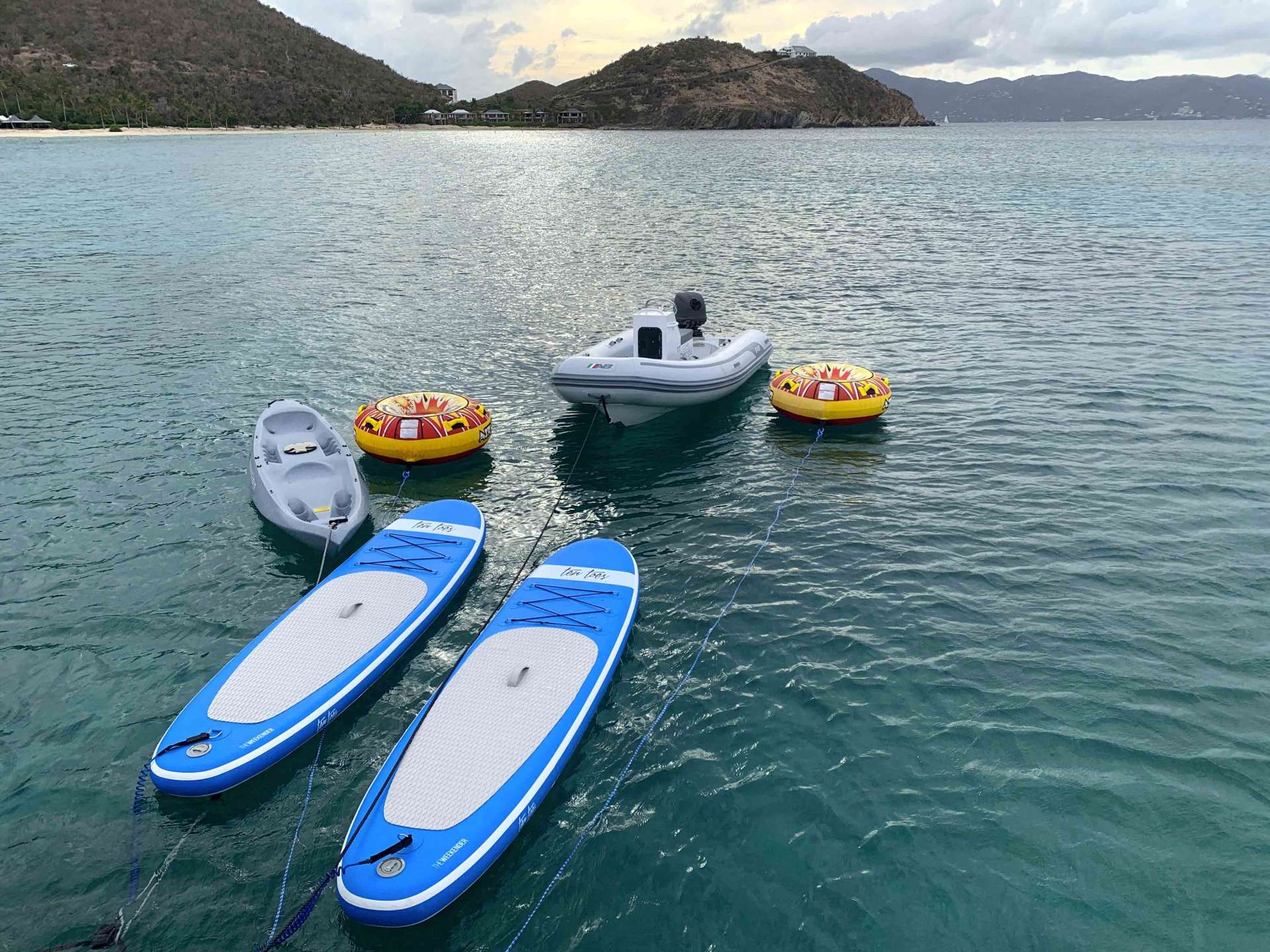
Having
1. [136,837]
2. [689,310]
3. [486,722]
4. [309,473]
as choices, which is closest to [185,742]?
[136,837]

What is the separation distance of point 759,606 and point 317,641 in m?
6.83

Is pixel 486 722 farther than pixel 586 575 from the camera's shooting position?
No

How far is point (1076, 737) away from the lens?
31.2ft

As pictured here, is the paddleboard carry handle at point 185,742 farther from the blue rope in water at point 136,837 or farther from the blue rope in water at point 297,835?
the blue rope in water at point 297,835

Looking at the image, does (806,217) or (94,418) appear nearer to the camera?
(94,418)

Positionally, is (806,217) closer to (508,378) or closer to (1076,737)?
(508,378)

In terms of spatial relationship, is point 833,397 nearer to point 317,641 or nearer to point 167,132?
point 317,641

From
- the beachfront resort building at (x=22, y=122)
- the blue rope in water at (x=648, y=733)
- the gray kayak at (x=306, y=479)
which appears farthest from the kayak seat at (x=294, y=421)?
the beachfront resort building at (x=22, y=122)

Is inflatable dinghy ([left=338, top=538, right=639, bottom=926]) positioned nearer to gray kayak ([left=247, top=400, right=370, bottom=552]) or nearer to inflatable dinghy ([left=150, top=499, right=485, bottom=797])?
inflatable dinghy ([left=150, top=499, right=485, bottom=797])

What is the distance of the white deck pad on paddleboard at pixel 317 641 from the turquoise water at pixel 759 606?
759mm

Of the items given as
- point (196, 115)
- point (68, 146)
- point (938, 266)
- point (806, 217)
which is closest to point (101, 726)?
point (938, 266)

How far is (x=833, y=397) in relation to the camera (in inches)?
734

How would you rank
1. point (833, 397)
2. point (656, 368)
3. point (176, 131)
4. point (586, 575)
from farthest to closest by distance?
point (176, 131) → point (656, 368) → point (833, 397) → point (586, 575)

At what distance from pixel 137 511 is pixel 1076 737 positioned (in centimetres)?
1683
